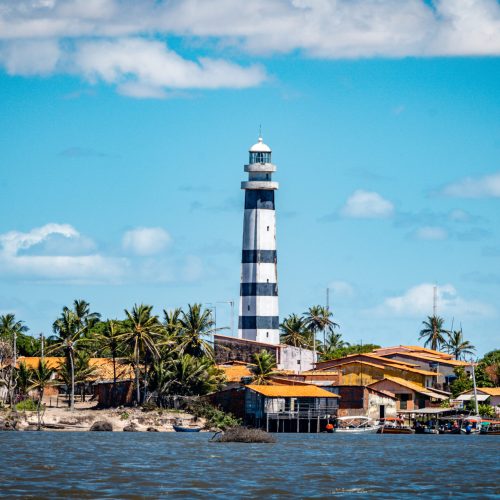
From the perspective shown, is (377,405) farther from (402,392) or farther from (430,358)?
(430,358)

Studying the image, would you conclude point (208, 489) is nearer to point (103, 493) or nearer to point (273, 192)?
point (103, 493)

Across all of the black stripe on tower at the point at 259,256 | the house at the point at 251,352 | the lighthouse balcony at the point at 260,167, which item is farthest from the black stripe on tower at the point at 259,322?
the lighthouse balcony at the point at 260,167

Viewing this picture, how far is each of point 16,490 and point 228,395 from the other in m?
64.5

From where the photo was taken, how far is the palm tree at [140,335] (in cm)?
11788

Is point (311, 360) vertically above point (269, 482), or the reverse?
point (311, 360)

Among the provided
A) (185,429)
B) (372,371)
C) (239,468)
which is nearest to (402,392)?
(372,371)

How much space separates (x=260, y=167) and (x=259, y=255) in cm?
903

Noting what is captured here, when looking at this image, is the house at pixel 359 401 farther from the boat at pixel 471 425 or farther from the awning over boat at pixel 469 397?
the awning over boat at pixel 469 397

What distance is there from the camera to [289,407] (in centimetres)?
11256

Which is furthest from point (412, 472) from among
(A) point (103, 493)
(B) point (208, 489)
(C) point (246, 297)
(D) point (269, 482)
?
(C) point (246, 297)

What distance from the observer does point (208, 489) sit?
172 feet

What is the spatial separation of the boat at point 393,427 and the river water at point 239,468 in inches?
636

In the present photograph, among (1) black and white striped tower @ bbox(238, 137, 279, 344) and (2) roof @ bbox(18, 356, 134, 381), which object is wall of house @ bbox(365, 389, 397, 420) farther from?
(2) roof @ bbox(18, 356, 134, 381)

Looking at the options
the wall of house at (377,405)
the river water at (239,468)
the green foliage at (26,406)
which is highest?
the wall of house at (377,405)
